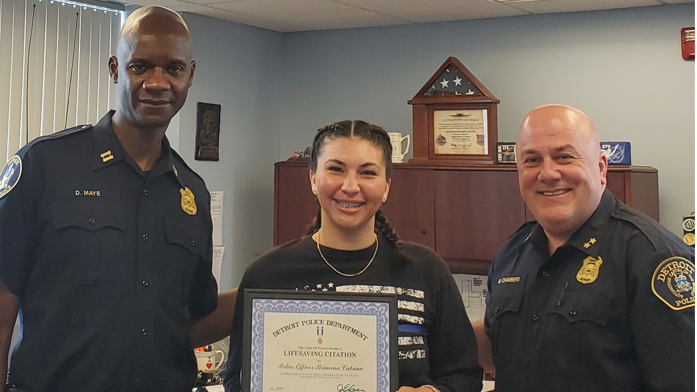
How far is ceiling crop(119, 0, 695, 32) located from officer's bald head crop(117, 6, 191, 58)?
206cm

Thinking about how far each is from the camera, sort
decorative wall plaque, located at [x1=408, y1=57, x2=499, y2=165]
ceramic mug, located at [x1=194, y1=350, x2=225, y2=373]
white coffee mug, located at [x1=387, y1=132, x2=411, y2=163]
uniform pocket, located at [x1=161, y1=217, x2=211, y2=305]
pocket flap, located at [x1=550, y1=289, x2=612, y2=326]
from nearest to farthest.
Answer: pocket flap, located at [x1=550, y1=289, x2=612, y2=326] → uniform pocket, located at [x1=161, y1=217, x2=211, y2=305] → ceramic mug, located at [x1=194, y1=350, x2=225, y2=373] → decorative wall plaque, located at [x1=408, y1=57, x2=499, y2=165] → white coffee mug, located at [x1=387, y1=132, x2=411, y2=163]

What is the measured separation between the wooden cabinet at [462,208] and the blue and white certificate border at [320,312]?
93.4 inches

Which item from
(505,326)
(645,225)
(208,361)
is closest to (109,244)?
(505,326)

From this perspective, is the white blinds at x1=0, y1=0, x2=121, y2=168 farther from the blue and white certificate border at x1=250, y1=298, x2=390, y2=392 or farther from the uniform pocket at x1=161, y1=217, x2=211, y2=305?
the blue and white certificate border at x1=250, y1=298, x2=390, y2=392

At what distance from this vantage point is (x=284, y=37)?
495cm

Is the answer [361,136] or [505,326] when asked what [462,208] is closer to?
[505,326]

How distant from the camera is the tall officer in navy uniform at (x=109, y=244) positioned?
5.90 feet

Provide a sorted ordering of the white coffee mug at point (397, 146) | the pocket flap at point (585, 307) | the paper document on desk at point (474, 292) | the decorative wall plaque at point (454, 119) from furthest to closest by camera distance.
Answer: the paper document on desk at point (474, 292) → the white coffee mug at point (397, 146) → the decorative wall plaque at point (454, 119) → the pocket flap at point (585, 307)

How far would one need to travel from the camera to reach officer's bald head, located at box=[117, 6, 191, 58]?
6.06 ft

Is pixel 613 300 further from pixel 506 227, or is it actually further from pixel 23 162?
pixel 506 227

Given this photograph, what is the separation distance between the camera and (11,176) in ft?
5.85

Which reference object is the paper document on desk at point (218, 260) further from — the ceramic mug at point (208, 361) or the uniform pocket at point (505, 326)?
the uniform pocket at point (505, 326)

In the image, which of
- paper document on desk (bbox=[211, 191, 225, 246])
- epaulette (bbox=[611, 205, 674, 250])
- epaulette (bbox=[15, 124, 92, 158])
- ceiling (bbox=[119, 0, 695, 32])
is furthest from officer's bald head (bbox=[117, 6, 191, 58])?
paper document on desk (bbox=[211, 191, 225, 246])

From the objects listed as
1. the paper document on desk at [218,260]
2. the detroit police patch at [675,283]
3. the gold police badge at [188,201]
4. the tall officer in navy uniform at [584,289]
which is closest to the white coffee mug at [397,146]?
the paper document on desk at [218,260]
